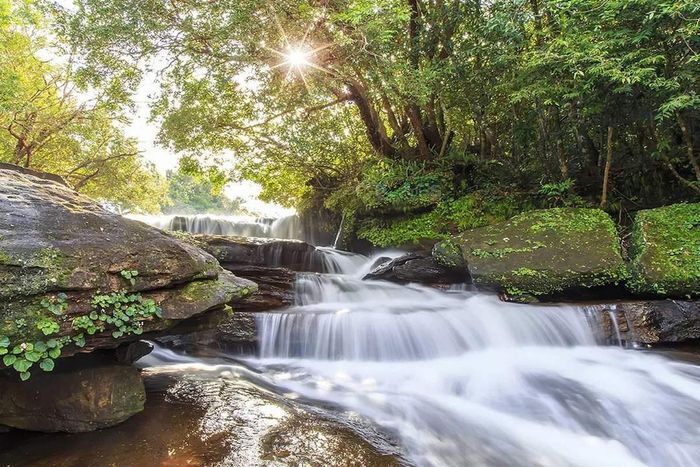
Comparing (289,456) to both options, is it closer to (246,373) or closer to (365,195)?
(246,373)

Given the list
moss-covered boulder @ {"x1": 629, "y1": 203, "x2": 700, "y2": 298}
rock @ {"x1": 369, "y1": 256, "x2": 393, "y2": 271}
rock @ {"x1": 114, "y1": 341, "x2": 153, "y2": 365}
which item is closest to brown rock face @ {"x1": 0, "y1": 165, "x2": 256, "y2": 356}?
rock @ {"x1": 114, "y1": 341, "x2": 153, "y2": 365}

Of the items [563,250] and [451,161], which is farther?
[451,161]

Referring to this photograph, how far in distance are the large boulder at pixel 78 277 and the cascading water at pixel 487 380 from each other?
5.70 ft

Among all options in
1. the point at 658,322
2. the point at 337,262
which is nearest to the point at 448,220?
the point at 337,262

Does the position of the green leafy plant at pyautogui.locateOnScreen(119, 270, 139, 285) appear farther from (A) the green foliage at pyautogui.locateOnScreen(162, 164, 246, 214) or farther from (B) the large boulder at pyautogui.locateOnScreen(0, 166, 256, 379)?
(A) the green foliage at pyautogui.locateOnScreen(162, 164, 246, 214)

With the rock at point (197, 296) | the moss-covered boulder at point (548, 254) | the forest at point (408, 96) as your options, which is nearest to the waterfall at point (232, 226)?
the forest at point (408, 96)

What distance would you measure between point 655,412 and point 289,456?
11.7ft

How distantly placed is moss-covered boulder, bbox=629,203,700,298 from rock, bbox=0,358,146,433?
6428mm

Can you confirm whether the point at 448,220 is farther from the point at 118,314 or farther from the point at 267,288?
the point at 118,314

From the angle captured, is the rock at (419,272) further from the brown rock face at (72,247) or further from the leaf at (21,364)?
the leaf at (21,364)

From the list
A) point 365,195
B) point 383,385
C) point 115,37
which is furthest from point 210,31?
point 383,385

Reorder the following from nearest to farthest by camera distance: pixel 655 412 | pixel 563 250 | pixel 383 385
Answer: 1. pixel 655 412
2. pixel 383 385
3. pixel 563 250

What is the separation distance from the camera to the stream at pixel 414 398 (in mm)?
2854

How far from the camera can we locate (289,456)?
104 inches
